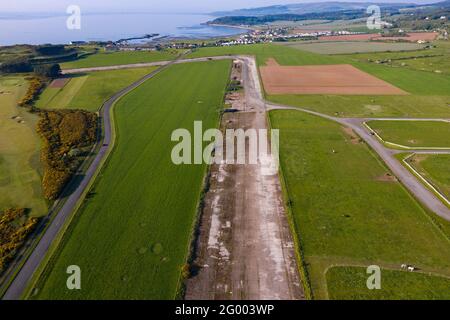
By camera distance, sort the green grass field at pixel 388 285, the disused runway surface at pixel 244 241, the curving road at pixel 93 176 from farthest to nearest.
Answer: the curving road at pixel 93 176, the disused runway surface at pixel 244 241, the green grass field at pixel 388 285

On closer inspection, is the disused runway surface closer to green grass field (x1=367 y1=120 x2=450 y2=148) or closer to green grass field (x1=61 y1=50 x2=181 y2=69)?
green grass field (x1=367 y1=120 x2=450 y2=148)

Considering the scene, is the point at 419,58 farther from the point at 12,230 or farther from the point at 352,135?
the point at 12,230

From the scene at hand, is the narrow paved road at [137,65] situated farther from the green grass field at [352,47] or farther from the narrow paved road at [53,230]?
the narrow paved road at [53,230]

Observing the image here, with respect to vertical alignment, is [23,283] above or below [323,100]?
below

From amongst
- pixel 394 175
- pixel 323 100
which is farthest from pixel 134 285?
pixel 323 100

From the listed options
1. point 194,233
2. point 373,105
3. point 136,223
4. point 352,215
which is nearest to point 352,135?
point 373,105

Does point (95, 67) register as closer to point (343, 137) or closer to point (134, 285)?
point (343, 137)

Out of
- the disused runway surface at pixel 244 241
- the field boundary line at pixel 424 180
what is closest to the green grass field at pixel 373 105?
the field boundary line at pixel 424 180

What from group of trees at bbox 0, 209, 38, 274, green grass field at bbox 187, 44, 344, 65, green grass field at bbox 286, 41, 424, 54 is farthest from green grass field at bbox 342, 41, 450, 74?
group of trees at bbox 0, 209, 38, 274
